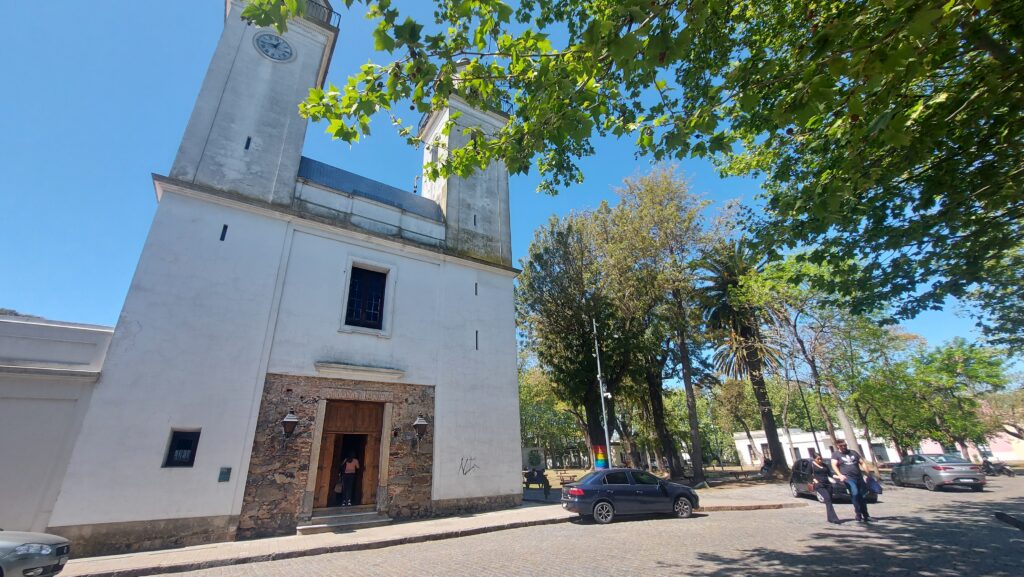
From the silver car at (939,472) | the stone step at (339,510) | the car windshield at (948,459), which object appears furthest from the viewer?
the car windshield at (948,459)

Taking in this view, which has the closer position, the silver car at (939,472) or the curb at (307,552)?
the curb at (307,552)

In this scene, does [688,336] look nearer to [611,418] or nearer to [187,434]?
[611,418]

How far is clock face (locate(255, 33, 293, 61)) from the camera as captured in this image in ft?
46.1

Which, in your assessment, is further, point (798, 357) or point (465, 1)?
point (798, 357)

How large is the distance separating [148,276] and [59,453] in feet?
13.4

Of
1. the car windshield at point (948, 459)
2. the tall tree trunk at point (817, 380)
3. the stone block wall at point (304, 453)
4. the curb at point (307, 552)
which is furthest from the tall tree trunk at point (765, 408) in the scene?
the stone block wall at point (304, 453)

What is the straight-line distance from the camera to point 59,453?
8.47 meters

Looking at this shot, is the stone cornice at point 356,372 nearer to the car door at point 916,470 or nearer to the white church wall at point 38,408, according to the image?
the white church wall at point 38,408

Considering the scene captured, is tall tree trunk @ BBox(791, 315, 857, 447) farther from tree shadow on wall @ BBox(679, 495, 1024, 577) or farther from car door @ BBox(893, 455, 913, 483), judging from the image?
tree shadow on wall @ BBox(679, 495, 1024, 577)

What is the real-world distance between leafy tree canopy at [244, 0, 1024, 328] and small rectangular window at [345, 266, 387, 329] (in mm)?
8253

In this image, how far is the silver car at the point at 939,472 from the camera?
15555 millimetres

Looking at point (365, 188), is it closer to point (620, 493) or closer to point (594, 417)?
point (620, 493)

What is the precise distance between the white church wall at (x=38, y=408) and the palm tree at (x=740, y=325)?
80.1 ft

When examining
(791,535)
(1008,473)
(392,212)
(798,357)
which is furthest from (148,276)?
(1008,473)
